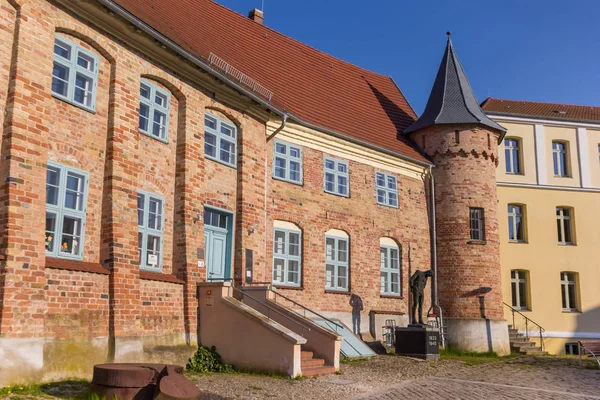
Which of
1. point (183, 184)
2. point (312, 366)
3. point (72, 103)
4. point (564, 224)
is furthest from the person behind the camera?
point (564, 224)

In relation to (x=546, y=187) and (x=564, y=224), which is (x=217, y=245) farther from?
(x=564, y=224)

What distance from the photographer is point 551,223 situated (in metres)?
26.4

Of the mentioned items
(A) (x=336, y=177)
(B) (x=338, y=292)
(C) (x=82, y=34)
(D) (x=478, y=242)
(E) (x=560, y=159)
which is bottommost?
(B) (x=338, y=292)

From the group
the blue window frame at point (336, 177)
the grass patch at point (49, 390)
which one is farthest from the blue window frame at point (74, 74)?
the blue window frame at point (336, 177)

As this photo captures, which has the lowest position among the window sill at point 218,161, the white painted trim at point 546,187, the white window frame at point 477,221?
the white window frame at point 477,221

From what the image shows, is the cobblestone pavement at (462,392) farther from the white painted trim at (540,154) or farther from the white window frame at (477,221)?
the white painted trim at (540,154)

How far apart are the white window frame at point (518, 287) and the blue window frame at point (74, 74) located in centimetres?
1940

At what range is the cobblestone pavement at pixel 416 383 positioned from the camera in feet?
35.6

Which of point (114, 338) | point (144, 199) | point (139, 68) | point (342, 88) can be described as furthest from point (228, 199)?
point (342, 88)

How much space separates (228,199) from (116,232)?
4210mm

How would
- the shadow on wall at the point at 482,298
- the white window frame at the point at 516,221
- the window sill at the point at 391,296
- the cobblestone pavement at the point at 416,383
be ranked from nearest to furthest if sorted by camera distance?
the cobblestone pavement at the point at 416,383 → the window sill at the point at 391,296 → the shadow on wall at the point at 482,298 → the white window frame at the point at 516,221

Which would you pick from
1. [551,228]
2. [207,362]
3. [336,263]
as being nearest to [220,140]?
[207,362]

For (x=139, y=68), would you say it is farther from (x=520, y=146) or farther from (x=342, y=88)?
(x=520, y=146)

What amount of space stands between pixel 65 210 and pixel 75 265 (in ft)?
3.26
